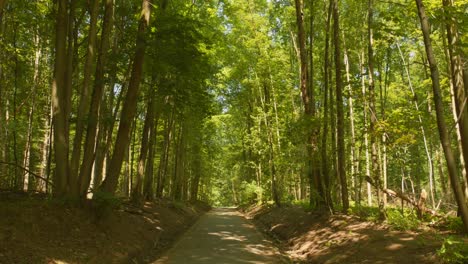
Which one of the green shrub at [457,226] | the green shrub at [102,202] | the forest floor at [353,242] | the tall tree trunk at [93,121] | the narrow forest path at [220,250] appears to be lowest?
the narrow forest path at [220,250]

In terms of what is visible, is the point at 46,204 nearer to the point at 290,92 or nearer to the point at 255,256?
the point at 255,256

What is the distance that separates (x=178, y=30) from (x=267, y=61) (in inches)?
518

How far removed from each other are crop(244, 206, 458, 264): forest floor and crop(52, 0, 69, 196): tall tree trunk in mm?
6410

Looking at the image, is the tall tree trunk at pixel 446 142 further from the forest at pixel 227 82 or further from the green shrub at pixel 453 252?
the green shrub at pixel 453 252

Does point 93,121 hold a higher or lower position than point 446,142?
higher

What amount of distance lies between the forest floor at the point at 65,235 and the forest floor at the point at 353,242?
4354mm

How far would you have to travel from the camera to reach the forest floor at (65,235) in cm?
687

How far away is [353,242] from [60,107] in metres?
8.12

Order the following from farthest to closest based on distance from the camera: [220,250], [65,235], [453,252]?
1. [220,250]
2. [65,235]
3. [453,252]

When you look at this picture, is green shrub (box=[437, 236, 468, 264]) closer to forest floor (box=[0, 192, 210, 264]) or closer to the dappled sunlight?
forest floor (box=[0, 192, 210, 264])

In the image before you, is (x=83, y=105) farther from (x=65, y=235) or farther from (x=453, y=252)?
(x=453, y=252)

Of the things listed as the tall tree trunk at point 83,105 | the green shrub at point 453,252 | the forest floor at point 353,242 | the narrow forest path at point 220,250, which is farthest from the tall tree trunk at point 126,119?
the green shrub at point 453,252

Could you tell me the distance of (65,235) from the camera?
821 centimetres

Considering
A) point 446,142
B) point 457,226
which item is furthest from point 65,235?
point 457,226
